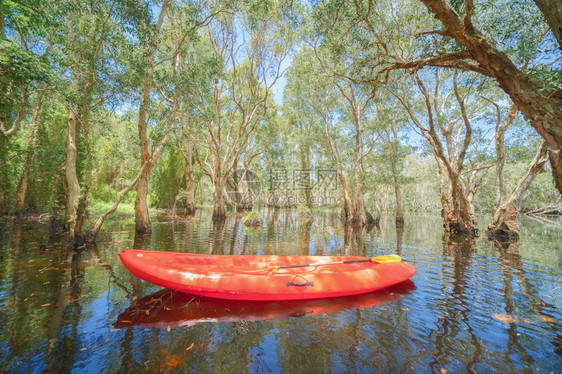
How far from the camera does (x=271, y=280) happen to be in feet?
12.4

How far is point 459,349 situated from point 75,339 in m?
4.68

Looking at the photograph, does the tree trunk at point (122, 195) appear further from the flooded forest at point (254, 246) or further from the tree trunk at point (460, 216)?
the tree trunk at point (460, 216)

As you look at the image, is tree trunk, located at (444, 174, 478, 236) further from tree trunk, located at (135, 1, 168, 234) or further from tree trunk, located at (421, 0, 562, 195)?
tree trunk, located at (135, 1, 168, 234)

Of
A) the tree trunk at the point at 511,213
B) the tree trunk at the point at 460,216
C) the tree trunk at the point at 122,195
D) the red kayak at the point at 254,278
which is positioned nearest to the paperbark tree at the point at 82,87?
the tree trunk at the point at 122,195

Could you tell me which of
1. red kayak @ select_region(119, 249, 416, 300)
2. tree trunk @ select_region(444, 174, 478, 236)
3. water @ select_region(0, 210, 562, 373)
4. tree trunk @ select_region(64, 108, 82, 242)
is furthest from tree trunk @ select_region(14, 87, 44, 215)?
tree trunk @ select_region(444, 174, 478, 236)

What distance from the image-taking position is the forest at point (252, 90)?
15.6ft

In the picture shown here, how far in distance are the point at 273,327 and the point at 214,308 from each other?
1114 mm

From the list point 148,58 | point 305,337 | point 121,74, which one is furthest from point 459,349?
point 148,58

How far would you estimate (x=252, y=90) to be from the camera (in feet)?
→ 52.2

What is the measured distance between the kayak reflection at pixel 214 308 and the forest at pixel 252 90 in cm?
349

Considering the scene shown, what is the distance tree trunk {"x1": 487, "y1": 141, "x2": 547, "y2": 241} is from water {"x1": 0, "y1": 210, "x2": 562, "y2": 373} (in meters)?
6.30

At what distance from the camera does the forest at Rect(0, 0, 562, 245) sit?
476cm

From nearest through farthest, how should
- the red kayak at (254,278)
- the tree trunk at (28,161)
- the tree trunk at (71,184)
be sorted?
1. the red kayak at (254,278)
2. the tree trunk at (71,184)
3. the tree trunk at (28,161)

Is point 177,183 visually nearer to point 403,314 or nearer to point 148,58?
point 148,58
